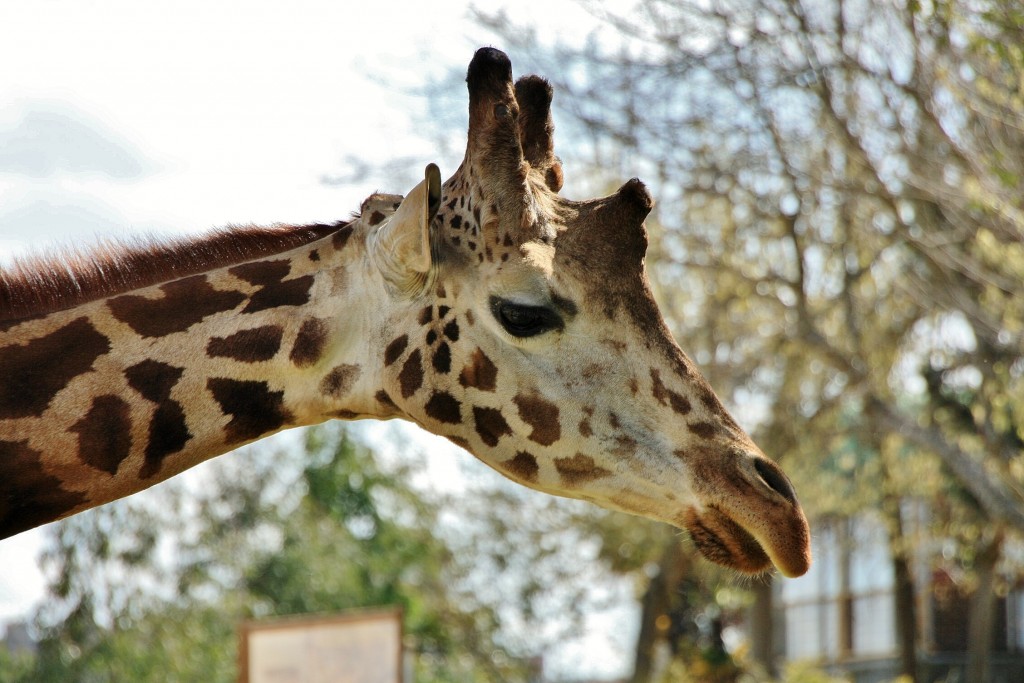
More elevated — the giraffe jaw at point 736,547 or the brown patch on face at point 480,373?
the brown patch on face at point 480,373

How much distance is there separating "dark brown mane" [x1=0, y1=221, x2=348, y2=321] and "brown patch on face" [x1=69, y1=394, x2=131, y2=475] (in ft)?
1.05

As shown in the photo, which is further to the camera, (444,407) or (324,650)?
(324,650)

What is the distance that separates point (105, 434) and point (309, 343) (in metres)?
0.54

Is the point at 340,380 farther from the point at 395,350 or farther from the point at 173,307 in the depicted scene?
the point at 173,307

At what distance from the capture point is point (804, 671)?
15.3 metres

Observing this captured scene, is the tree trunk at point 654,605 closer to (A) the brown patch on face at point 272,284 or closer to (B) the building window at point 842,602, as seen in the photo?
(B) the building window at point 842,602

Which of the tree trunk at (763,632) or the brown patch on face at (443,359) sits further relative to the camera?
the tree trunk at (763,632)

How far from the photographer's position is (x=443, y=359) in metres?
2.94

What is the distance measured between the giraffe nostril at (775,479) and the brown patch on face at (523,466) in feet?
1.80

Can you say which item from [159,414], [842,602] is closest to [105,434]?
[159,414]

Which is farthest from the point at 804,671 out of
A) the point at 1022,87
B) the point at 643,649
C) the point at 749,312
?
the point at 1022,87

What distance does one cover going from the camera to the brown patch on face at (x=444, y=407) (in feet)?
9.66

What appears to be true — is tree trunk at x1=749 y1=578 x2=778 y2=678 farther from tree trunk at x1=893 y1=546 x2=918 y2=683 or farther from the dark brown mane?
the dark brown mane

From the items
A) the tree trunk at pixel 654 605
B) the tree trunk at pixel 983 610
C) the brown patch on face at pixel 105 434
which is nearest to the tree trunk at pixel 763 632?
the tree trunk at pixel 983 610
